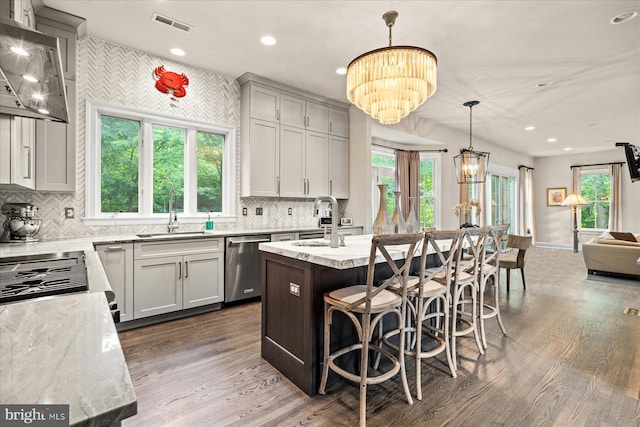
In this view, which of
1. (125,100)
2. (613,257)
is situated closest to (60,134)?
(125,100)

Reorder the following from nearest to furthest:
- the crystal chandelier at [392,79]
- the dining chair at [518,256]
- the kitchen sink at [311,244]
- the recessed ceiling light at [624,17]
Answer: the crystal chandelier at [392,79], the kitchen sink at [311,244], the recessed ceiling light at [624,17], the dining chair at [518,256]

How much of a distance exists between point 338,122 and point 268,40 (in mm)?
2093

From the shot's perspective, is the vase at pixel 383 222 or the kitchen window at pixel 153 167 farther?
the kitchen window at pixel 153 167

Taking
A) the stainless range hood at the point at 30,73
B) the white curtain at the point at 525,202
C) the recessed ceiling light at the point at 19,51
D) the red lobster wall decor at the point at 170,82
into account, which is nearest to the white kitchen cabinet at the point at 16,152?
the stainless range hood at the point at 30,73

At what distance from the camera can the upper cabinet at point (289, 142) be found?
4.26m

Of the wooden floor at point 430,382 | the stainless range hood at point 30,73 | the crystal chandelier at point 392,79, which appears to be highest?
the crystal chandelier at point 392,79

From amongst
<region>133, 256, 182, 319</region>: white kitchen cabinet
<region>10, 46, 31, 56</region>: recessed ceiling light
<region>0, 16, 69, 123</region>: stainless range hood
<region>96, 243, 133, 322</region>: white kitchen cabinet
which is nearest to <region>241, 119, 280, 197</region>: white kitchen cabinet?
<region>133, 256, 182, 319</region>: white kitchen cabinet

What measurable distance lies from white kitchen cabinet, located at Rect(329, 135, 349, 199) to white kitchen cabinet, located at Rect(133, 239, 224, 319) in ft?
7.18

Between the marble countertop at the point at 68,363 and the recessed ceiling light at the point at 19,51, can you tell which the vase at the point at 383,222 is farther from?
the recessed ceiling light at the point at 19,51

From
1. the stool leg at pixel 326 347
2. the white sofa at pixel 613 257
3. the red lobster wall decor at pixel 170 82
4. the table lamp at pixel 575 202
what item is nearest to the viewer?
the stool leg at pixel 326 347

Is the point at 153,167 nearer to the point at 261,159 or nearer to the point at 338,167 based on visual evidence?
the point at 261,159

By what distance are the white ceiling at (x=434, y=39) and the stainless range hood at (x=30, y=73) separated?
1512mm

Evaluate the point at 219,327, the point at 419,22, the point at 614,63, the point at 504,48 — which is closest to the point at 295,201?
the point at 219,327

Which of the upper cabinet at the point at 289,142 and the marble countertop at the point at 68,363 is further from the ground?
the upper cabinet at the point at 289,142
